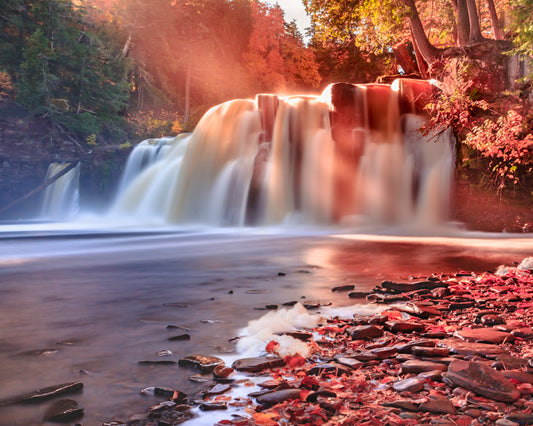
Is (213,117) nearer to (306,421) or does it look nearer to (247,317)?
(247,317)

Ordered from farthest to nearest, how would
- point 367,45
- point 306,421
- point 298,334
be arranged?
point 367,45
point 298,334
point 306,421

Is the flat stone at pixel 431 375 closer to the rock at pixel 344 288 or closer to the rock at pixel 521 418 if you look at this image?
the rock at pixel 521 418

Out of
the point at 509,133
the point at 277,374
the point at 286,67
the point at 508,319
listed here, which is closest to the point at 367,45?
the point at 509,133

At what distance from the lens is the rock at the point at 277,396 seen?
2217 mm

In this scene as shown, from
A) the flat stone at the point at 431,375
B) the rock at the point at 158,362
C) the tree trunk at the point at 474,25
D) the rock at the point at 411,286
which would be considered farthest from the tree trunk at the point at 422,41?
the rock at the point at 158,362

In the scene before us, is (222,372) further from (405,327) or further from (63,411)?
(405,327)

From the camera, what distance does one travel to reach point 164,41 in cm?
4072

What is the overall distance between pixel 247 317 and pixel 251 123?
15842mm

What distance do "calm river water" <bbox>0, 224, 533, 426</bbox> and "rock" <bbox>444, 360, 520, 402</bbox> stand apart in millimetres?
1424

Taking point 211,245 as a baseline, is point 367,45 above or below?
above

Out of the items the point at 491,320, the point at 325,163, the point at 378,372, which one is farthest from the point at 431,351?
the point at 325,163

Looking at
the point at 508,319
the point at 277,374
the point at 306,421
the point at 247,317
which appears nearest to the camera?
the point at 306,421

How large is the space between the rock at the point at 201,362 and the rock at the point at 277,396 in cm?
56

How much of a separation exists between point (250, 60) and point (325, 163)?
28153mm
